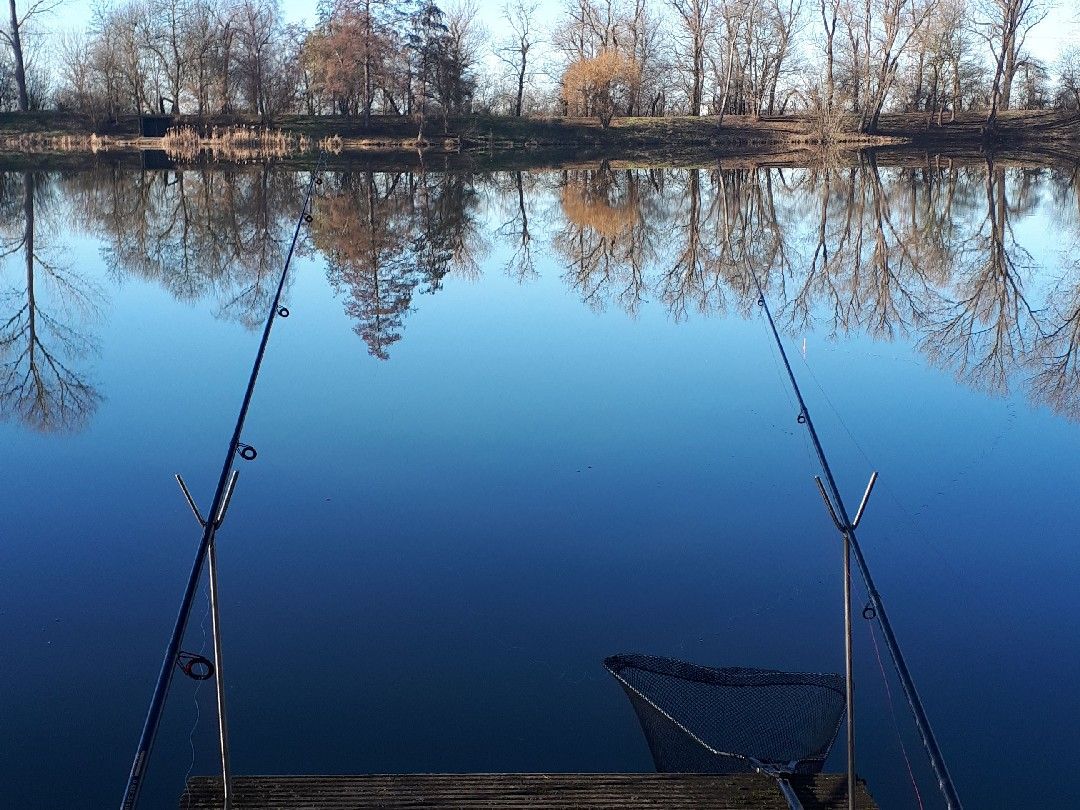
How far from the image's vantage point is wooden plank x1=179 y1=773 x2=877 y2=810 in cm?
335

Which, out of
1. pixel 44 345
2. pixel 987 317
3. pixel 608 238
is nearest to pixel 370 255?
pixel 608 238

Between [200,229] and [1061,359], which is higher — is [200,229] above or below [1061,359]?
above

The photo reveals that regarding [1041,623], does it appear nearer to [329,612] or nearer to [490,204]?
[329,612]

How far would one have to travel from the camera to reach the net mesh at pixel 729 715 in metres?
3.57

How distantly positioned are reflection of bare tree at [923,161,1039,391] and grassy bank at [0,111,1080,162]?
18.1 metres

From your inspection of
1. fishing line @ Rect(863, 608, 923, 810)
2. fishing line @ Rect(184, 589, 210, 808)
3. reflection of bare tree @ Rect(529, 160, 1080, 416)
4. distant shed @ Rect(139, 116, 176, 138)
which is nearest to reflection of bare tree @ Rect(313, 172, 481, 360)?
reflection of bare tree @ Rect(529, 160, 1080, 416)

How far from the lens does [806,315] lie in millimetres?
11117

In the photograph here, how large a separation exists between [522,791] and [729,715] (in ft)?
2.45

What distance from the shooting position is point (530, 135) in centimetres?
3281

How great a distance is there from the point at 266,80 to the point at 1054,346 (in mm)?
27811

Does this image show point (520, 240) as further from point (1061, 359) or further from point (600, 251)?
point (1061, 359)

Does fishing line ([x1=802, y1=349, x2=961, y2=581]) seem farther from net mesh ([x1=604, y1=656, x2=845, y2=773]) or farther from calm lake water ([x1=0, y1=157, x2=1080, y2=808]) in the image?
net mesh ([x1=604, y1=656, x2=845, y2=773])

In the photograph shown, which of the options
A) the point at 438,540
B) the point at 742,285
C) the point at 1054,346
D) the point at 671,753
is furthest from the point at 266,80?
the point at 671,753

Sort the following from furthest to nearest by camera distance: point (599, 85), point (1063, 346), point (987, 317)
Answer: point (599, 85)
point (987, 317)
point (1063, 346)
